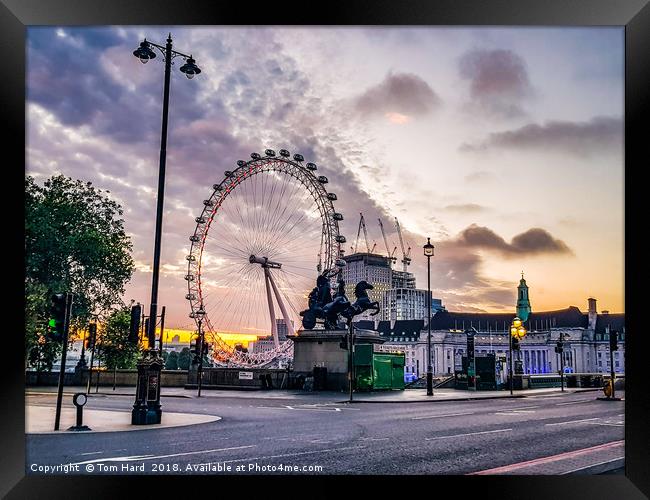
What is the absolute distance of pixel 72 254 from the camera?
35.4 metres

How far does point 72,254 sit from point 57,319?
21101mm

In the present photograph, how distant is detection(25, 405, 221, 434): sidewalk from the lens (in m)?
15.8

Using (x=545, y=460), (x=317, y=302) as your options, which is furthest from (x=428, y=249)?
(x=545, y=460)

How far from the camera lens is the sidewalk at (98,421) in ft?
51.8

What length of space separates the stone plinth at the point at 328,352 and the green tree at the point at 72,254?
13.0m

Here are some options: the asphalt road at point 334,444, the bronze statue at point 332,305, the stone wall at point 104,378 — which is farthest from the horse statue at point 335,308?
the asphalt road at point 334,444

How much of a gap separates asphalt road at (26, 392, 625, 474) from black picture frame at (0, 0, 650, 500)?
1.83 feet

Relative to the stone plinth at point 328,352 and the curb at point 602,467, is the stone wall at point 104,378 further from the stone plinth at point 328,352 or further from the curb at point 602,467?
the curb at point 602,467

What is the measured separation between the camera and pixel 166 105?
56.0 ft

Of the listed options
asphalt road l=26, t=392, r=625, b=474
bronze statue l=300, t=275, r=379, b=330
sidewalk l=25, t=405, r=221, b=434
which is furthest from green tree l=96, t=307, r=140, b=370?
asphalt road l=26, t=392, r=625, b=474

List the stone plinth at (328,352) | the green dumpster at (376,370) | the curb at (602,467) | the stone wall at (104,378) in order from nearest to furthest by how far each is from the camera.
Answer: the curb at (602,467), the green dumpster at (376,370), the stone plinth at (328,352), the stone wall at (104,378)
